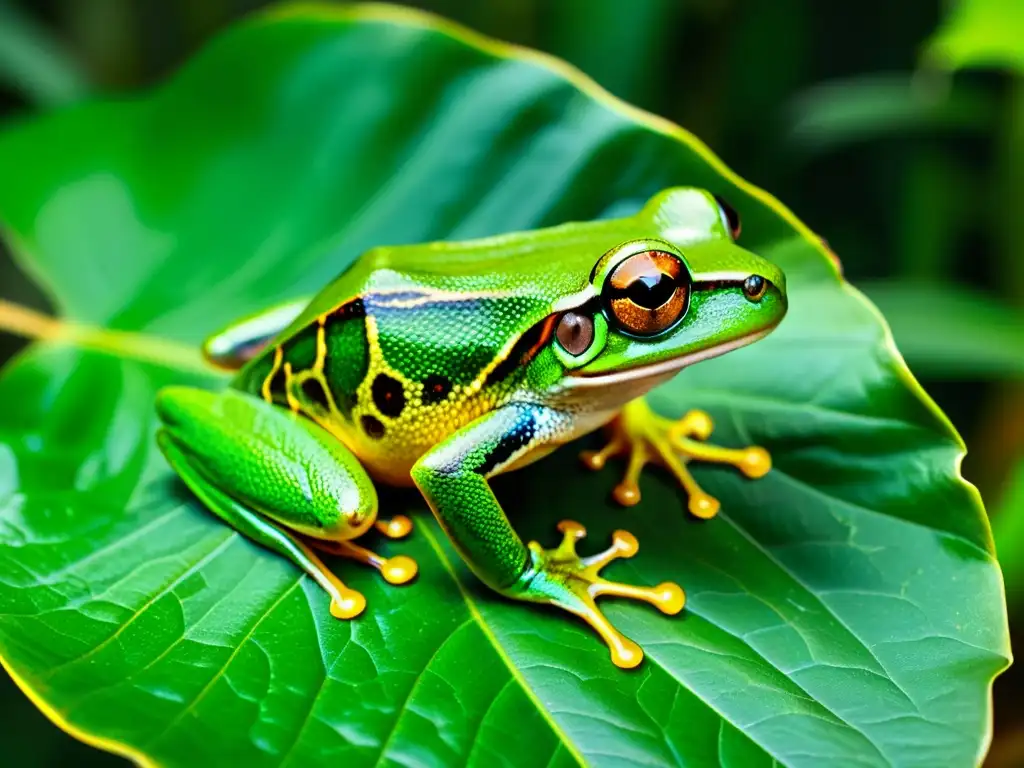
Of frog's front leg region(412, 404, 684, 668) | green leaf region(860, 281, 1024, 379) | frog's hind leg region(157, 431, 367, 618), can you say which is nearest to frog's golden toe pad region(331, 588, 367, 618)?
frog's hind leg region(157, 431, 367, 618)

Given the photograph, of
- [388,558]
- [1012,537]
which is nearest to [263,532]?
[388,558]

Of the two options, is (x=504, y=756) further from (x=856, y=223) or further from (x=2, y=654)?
(x=856, y=223)

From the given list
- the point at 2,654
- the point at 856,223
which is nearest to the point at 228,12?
the point at 856,223

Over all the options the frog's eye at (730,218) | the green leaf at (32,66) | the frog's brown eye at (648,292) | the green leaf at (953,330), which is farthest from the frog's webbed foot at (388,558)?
the green leaf at (32,66)

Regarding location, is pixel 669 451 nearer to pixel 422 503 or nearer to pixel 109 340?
pixel 422 503

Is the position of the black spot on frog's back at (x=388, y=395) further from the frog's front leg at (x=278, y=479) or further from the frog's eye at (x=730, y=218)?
the frog's eye at (x=730, y=218)
